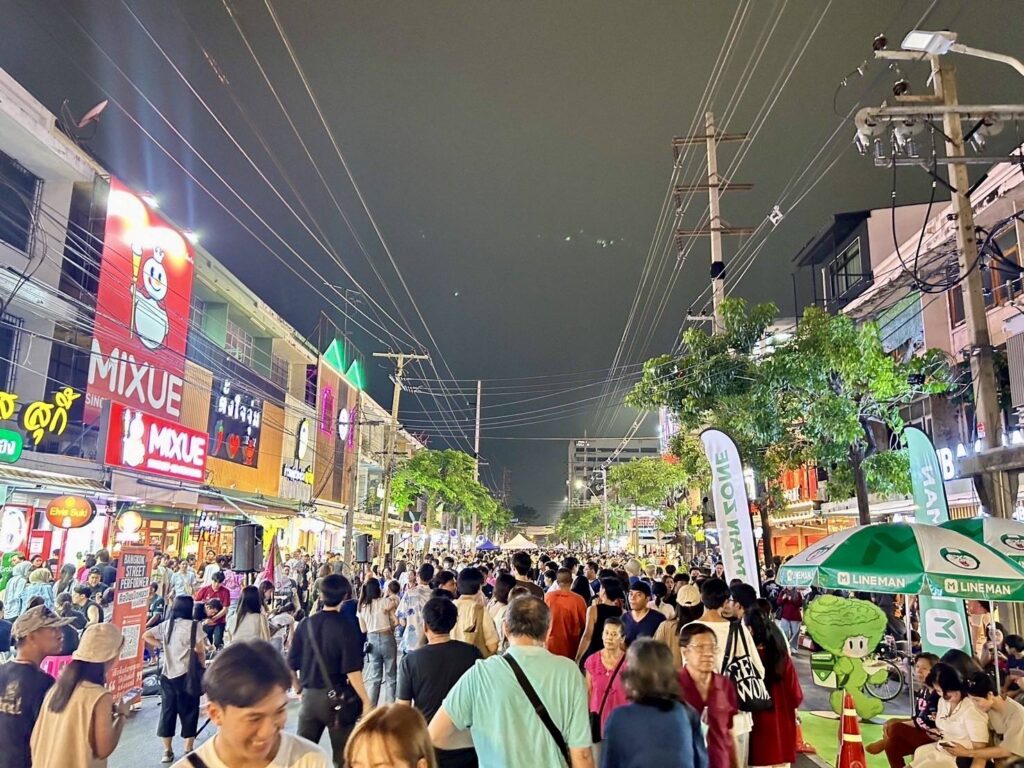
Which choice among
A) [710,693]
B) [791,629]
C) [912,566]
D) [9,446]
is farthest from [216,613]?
[791,629]

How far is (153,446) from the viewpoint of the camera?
18344 mm

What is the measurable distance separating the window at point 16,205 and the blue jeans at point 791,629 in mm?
19016

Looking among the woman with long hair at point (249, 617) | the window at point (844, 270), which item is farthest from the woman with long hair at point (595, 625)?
the window at point (844, 270)

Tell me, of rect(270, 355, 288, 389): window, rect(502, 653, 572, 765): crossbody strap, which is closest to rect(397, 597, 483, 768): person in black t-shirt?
rect(502, 653, 572, 765): crossbody strap

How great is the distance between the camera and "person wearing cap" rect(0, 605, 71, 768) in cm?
392

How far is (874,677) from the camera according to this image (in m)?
10.1

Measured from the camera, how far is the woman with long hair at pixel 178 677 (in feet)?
24.7

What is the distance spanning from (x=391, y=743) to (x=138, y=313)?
21650mm

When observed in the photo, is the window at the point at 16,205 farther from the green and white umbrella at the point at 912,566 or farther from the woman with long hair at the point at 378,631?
the green and white umbrella at the point at 912,566

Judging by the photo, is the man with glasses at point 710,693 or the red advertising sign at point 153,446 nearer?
the man with glasses at point 710,693

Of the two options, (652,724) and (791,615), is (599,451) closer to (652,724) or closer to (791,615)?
(791,615)

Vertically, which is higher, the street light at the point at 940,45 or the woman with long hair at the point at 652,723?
the street light at the point at 940,45

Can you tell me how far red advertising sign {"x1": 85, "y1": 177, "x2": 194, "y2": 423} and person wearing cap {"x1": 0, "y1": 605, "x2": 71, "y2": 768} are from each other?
607 inches

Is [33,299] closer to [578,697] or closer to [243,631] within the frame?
[243,631]
